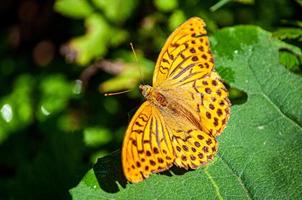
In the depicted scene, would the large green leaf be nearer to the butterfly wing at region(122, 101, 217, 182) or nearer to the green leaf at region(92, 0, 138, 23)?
the butterfly wing at region(122, 101, 217, 182)

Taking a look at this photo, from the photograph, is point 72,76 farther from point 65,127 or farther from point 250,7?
point 250,7

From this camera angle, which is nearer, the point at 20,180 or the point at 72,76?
the point at 20,180

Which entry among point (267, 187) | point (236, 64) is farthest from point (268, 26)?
point (267, 187)

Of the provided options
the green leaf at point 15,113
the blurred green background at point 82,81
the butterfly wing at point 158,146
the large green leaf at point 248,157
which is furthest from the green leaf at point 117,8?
the butterfly wing at point 158,146

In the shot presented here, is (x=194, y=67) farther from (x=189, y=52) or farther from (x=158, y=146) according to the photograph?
(x=158, y=146)

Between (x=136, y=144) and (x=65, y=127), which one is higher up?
(x=136, y=144)

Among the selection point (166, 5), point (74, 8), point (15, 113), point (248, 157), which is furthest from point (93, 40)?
point (248, 157)

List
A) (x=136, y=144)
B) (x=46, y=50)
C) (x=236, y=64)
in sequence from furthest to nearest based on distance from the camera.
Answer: (x=46, y=50), (x=236, y=64), (x=136, y=144)

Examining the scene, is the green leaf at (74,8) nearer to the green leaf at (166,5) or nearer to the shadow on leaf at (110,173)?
the green leaf at (166,5)
